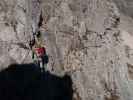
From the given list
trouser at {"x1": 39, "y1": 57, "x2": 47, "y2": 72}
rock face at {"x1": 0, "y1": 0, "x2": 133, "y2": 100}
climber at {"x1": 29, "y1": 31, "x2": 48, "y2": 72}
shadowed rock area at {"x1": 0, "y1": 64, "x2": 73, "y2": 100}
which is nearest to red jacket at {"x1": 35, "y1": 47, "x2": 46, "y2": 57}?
climber at {"x1": 29, "y1": 31, "x2": 48, "y2": 72}

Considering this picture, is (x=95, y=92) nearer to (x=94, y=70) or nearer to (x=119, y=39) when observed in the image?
(x=94, y=70)

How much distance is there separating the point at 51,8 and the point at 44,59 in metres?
3.70

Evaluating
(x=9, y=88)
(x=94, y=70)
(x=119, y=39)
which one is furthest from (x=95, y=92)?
(x=9, y=88)

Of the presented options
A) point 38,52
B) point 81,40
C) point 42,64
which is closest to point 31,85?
point 42,64

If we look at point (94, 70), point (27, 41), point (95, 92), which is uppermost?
point (27, 41)

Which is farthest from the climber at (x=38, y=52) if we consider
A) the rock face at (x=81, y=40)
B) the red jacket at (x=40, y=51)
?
the rock face at (x=81, y=40)

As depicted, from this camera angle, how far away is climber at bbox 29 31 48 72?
72.3ft

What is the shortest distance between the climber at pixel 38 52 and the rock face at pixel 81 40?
1.18 ft

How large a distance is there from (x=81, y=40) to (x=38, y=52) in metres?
3.00

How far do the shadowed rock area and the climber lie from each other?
0.46m

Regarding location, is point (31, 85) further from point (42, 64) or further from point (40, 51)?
point (40, 51)

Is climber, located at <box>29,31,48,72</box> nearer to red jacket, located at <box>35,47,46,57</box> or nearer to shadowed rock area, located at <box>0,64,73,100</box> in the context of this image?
red jacket, located at <box>35,47,46,57</box>

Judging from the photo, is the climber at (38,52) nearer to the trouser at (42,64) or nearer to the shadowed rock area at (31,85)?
the trouser at (42,64)

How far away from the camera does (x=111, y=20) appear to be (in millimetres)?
22734
